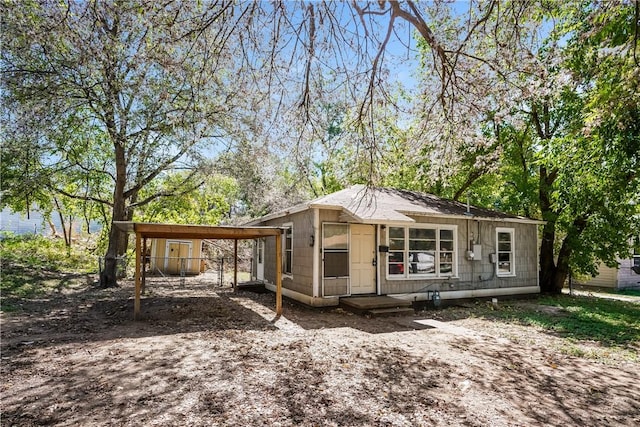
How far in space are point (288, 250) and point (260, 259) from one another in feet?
11.5

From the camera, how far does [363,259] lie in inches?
380

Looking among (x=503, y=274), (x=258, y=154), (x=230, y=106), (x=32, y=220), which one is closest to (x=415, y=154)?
(x=230, y=106)

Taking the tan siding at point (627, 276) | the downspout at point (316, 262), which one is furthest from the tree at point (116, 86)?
the tan siding at point (627, 276)

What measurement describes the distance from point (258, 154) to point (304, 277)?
4.40 m

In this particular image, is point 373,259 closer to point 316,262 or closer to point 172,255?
point 316,262

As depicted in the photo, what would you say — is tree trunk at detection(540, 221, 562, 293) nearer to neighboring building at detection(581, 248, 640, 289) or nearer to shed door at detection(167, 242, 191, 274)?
neighboring building at detection(581, 248, 640, 289)

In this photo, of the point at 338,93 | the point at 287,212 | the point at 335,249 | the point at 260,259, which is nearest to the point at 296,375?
the point at 338,93

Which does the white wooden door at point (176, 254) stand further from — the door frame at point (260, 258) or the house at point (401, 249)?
the house at point (401, 249)

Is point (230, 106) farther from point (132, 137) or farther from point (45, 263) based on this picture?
point (45, 263)

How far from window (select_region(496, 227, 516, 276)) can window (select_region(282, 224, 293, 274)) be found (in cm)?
633

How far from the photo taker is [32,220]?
23.2 meters

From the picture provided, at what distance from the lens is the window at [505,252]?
38.5ft

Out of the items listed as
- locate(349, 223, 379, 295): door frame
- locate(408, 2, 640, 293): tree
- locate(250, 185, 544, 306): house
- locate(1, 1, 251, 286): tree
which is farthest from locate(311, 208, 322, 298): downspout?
locate(1, 1, 251, 286): tree

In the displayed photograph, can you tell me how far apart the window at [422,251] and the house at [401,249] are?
3 cm
